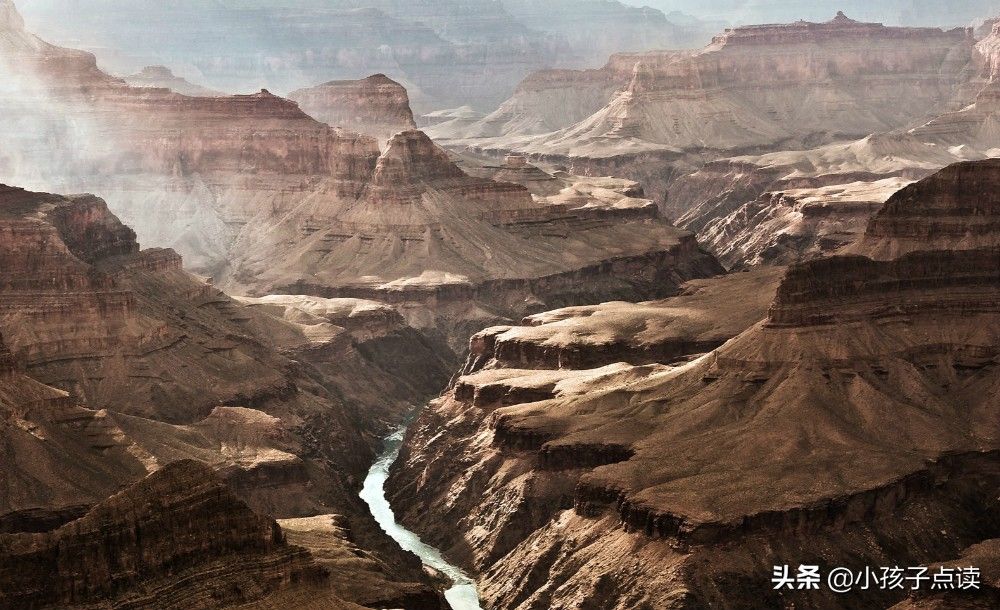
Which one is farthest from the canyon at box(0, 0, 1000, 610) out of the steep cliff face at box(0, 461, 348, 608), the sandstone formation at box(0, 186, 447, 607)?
the sandstone formation at box(0, 186, 447, 607)

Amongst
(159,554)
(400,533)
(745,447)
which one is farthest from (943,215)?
(159,554)

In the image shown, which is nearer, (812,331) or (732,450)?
(732,450)

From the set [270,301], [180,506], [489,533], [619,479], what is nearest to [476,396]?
[489,533]

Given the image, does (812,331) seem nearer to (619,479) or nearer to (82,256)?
(619,479)

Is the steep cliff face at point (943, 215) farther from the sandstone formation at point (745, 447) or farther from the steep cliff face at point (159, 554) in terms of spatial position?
the steep cliff face at point (159, 554)

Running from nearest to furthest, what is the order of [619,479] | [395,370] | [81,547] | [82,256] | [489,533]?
[81,547], [619,479], [489,533], [82,256], [395,370]

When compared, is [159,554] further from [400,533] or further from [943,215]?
[943,215]

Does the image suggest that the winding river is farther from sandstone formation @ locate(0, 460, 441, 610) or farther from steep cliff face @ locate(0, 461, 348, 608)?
steep cliff face @ locate(0, 461, 348, 608)
